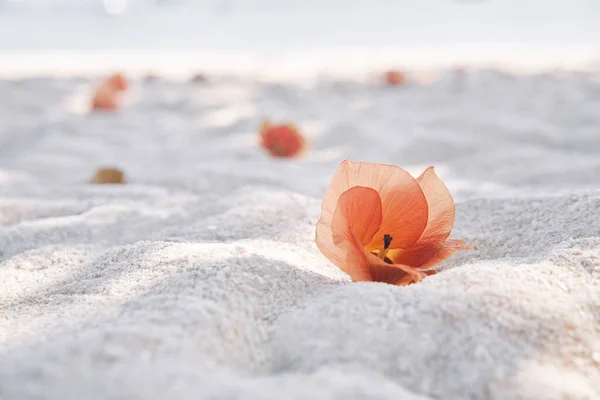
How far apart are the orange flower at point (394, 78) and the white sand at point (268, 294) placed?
2.21 meters

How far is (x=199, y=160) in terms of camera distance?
2.58 meters

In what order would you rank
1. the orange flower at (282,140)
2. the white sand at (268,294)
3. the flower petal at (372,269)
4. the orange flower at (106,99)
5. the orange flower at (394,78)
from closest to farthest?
the white sand at (268,294) < the flower petal at (372,269) < the orange flower at (282,140) < the orange flower at (106,99) < the orange flower at (394,78)

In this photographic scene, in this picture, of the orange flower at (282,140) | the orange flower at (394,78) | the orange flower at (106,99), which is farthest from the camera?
the orange flower at (394,78)

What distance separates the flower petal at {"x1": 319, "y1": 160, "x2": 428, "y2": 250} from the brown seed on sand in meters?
1.28

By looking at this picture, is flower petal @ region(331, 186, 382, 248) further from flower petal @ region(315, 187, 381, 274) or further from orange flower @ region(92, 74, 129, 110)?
orange flower @ region(92, 74, 129, 110)

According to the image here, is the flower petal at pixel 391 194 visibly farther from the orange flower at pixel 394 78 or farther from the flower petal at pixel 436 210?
the orange flower at pixel 394 78

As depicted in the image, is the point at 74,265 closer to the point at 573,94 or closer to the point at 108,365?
the point at 108,365

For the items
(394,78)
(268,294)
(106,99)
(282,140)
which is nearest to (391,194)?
(268,294)

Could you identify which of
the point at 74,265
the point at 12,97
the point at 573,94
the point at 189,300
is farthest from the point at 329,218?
the point at 12,97

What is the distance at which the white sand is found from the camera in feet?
2.10

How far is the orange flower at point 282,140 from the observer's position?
2611 millimetres

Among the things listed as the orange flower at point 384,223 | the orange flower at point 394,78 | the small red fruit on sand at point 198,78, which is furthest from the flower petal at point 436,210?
the small red fruit on sand at point 198,78

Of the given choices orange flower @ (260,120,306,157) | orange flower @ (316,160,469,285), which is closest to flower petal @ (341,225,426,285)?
orange flower @ (316,160,469,285)

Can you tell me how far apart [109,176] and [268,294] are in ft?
4.32
